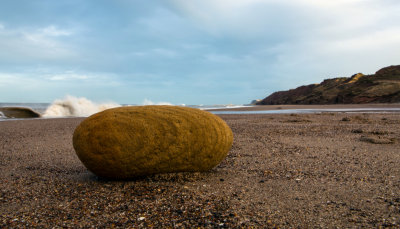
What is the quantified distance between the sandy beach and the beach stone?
0.17 metres

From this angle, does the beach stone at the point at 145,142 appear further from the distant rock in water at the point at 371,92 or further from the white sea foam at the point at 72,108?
the distant rock in water at the point at 371,92

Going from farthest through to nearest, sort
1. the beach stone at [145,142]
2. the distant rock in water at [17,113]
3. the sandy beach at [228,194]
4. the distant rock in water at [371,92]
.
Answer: the distant rock in water at [371,92]
the distant rock in water at [17,113]
the beach stone at [145,142]
the sandy beach at [228,194]

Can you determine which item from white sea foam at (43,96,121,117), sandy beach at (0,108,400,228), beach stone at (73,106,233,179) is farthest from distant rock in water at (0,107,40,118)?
beach stone at (73,106,233,179)

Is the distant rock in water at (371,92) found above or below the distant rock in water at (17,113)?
above

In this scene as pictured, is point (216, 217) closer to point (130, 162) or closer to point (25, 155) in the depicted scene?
point (130, 162)

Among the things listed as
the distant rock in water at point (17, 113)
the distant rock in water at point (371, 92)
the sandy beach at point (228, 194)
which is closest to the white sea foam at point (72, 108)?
the distant rock in water at point (17, 113)

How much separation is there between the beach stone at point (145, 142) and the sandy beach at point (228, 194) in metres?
0.17

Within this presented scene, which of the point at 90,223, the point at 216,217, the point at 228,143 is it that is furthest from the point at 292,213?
the point at 90,223

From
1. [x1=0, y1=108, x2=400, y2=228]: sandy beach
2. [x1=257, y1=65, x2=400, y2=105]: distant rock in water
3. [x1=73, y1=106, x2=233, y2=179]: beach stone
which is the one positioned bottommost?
[x1=0, y1=108, x2=400, y2=228]: sandy beach

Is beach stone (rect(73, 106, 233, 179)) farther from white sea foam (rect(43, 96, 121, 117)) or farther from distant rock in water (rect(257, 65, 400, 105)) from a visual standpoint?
distant rock in water (rect(257, 65, 400, 105))

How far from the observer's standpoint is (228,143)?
3707 millimetres

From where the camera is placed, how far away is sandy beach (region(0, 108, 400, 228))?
2.26 meters

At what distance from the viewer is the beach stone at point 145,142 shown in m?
3.21

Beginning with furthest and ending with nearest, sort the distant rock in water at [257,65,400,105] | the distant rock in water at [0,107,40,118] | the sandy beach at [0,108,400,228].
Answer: the distant rock in water at [257,65,400,105], the distant rock in water at [0,107,40,118], the sandy beach at [0,108,400,228]
